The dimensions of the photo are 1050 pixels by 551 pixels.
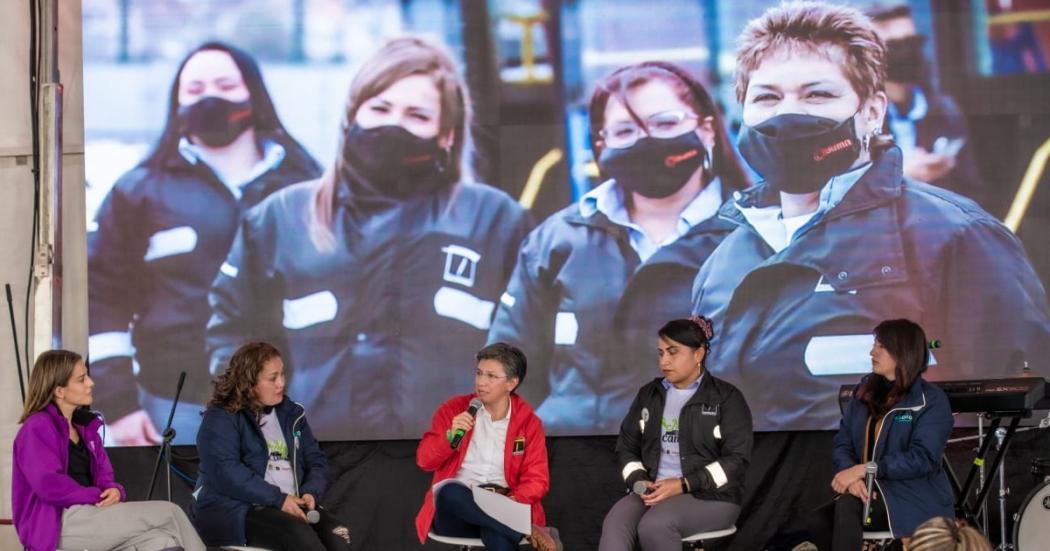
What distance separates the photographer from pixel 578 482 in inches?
213

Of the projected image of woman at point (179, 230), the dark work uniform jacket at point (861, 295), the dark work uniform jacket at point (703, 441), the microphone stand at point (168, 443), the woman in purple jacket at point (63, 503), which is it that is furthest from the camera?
the projected image of woman at point (179, 230)

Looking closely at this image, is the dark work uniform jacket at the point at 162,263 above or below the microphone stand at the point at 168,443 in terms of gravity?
above

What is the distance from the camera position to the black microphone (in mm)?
4316

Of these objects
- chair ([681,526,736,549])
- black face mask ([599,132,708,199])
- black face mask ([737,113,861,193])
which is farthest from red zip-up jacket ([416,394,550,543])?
black face mask ([737,113,861,193])

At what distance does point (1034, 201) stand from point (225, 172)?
359 cm

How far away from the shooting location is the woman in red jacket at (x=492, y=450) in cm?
446

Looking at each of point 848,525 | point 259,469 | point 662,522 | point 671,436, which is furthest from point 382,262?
point 848,525

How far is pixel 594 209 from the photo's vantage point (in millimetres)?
5383

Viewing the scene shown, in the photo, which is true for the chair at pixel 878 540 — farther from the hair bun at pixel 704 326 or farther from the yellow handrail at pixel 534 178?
the yellow handrail at pixel 534 178

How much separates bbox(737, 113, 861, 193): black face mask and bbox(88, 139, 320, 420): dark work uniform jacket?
1974 millimetres

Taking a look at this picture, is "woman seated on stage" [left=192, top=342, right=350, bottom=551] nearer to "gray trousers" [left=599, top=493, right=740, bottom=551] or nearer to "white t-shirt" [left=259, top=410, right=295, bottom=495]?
"white t-shirt" [left=259, top=410, right=295, bottom=495]

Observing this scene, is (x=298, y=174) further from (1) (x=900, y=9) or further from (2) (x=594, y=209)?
(1) (x=900, y=9)

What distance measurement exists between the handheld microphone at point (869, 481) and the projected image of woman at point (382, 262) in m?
1.83

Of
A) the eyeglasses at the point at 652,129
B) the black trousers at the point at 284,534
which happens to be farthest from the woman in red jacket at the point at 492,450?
the eyeglasses at the point at 652,129
